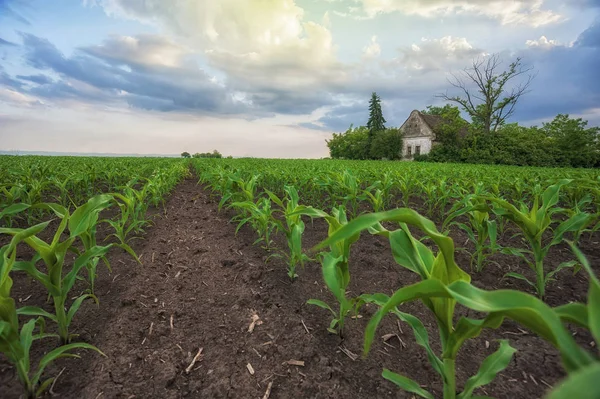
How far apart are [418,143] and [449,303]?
41297 millimetres

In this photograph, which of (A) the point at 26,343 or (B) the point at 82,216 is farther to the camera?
→ (B) the point at 82,216

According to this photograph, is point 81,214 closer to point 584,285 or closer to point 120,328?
point 120,328

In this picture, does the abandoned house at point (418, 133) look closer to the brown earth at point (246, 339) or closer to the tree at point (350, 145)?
the tree at point (350, 145)

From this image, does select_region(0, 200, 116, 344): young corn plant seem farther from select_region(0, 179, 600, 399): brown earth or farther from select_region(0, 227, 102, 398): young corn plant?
select_region(0, 179, 600, 399): brown earth

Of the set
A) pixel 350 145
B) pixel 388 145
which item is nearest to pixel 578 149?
pixel 388 145

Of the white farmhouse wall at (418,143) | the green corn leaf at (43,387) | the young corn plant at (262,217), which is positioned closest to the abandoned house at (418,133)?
the white farmhouse wall at (418,143)

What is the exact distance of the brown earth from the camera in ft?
5.38

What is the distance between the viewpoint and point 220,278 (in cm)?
286

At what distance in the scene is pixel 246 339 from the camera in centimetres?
201

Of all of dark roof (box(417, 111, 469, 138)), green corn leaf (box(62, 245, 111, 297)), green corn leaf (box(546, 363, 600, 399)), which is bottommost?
green corn leaf (box(62, 245, 111, 297))

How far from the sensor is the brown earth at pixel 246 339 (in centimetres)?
164

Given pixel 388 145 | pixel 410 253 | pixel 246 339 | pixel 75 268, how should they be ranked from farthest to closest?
1. pixel 388 145
2. pixel 246 339
3. pixel 75 268
4. pixel 410 253

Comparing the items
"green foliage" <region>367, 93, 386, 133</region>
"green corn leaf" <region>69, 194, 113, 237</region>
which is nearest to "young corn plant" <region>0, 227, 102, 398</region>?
"green corn leaf" <region>69, 194, 113, 237</region>

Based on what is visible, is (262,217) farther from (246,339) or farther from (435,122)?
(435,122)
